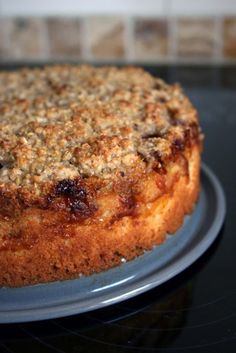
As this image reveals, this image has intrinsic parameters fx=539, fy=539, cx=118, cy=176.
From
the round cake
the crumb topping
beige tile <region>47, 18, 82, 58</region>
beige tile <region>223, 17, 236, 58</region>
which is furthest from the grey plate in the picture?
beige tile <region>47, 18, 82, 58</region>

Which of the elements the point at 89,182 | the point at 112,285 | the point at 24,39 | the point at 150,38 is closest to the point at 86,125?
the point at 89,182

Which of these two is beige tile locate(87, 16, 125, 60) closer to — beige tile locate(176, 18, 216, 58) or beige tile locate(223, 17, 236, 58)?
beige tile locate(176, 18, 216, 58)

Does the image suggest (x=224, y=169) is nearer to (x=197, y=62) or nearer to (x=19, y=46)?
(x=197, y=62)

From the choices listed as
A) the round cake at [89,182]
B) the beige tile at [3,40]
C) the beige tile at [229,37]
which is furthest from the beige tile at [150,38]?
the round cake at [89,182]

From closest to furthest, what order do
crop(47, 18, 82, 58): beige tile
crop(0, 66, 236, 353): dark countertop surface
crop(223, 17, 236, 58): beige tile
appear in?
1. crop(0, 66, 236, 353): dark countertop surface
2. crop(223, 17, 236, 58): beige tile
3. crop(47, 18, 82, 58): beige tile

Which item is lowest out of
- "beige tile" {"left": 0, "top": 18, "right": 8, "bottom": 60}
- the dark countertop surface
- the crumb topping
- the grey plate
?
the dark countertop surface

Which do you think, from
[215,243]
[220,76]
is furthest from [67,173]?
[220,76]

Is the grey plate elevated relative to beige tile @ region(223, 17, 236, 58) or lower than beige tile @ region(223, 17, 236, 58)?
lower
